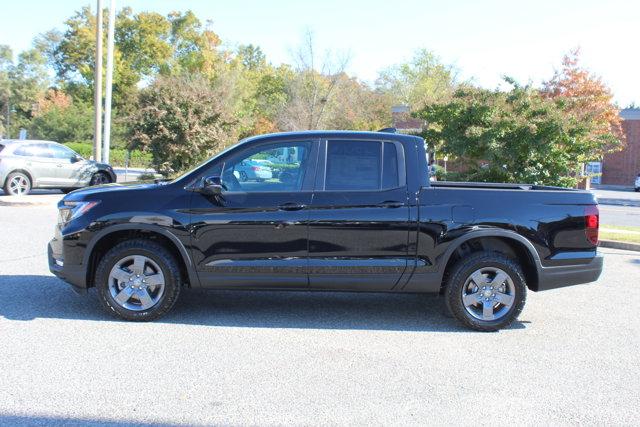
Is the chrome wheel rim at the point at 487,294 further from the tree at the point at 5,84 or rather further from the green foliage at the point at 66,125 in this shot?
the tree at the point at 5,84

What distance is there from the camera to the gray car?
664 inches

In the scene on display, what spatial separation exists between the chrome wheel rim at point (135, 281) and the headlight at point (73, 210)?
1.99 ft

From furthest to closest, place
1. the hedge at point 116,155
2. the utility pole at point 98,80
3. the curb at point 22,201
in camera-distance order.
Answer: the hedge at point 116,155, the utility pole at point 98,80, the curb at point 22,201

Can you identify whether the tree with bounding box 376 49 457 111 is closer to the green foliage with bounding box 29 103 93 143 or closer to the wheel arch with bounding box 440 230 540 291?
the green foliage with bounding box 29 103 93 143

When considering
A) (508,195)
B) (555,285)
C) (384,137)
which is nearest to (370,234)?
(384,137)

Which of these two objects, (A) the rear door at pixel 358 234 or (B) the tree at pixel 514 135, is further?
(B) the tree at pixel 514 135

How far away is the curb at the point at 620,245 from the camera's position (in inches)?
444

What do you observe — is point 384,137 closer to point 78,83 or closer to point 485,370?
point 485,370

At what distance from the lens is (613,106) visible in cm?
3659

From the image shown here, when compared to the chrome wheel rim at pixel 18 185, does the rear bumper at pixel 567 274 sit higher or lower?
lower

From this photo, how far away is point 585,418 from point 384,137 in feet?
10.1

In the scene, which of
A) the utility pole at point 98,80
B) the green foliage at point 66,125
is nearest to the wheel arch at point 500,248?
the utility pole at point 98,80

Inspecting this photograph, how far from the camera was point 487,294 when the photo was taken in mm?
5828

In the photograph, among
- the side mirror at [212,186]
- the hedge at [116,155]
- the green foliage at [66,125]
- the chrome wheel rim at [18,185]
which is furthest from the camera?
Answer: the green foliage at [66,125]
